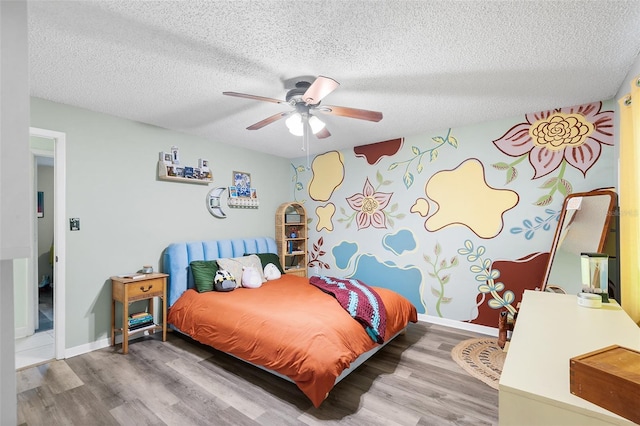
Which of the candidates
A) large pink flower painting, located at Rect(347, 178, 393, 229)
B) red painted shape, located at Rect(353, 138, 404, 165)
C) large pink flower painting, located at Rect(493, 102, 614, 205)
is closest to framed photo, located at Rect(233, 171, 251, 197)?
large pink flower painting, located at Rect(347, 178, 393, 229)

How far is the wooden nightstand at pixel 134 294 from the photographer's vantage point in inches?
113

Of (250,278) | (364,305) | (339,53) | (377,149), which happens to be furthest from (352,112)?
(250,278)

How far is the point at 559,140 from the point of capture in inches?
118

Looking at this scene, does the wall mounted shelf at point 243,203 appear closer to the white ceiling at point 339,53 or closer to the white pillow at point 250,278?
the white pillow at point 250,278

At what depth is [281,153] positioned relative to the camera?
16.0 ft

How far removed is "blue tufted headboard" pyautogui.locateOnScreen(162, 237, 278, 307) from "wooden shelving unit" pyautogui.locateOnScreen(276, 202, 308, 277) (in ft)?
2.40

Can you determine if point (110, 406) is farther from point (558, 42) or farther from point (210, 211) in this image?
point (558, 42)

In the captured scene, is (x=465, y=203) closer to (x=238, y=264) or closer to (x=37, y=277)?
(x=238, y=264)

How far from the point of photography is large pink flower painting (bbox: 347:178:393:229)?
4152 millimetres

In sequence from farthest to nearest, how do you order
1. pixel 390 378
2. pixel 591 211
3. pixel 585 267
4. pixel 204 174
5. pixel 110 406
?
pixel 204 174, pixel 591 211, pixel 390 378, pixel 110 406, pixel 585 267

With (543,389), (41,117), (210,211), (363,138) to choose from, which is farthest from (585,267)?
(41,117)

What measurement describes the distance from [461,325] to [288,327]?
233cm

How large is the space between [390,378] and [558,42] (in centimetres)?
270

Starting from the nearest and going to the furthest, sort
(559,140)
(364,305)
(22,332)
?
(364,305), (559,140), (22,332)
